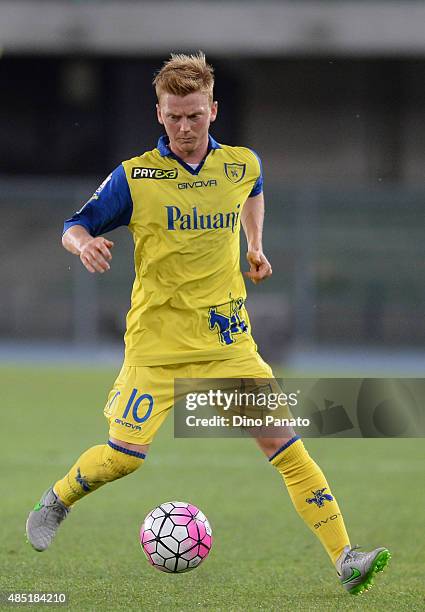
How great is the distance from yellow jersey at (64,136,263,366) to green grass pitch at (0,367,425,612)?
1086 mm

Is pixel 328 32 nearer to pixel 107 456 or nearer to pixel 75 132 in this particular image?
pixel 75 132

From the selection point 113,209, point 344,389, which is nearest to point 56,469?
point 113,209

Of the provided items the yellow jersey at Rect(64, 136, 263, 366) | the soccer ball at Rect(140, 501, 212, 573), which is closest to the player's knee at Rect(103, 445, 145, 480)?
the soccer ball at Rect(140, 501, 212, 573)

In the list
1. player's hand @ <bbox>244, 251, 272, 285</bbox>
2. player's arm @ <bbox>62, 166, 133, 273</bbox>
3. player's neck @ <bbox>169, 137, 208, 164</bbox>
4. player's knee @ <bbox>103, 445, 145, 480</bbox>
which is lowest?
player's knee @ <bbox>103, 445, 145, 480</bbox>

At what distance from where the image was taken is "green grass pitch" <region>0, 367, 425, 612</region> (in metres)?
5.49

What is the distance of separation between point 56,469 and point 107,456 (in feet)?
13.3

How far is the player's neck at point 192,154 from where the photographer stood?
549cm

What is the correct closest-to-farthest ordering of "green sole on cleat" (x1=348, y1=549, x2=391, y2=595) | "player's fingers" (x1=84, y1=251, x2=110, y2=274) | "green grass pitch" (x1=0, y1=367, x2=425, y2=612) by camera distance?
→ "player's fingers" (x1=84, y1=251, x2=110, y2=274)
"green sole on cleat" (x1=348, y1=549, x2=391, y2=595)
"green grass pitch" (x1=0, y1=367, x2=425, y2=612)

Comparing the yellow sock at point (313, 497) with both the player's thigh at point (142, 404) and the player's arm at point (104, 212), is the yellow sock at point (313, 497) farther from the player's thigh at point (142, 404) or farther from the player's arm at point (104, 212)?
the player's arm at point (104, 212)

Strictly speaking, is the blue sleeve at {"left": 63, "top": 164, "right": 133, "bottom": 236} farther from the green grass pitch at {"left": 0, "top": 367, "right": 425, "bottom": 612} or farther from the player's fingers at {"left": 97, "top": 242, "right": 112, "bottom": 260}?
the green grass pitch at {"left": 0, "top": 367, "right": 425, "bottom": 612}

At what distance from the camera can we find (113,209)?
17.8 ft

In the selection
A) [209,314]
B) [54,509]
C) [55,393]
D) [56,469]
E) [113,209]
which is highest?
[113,209]

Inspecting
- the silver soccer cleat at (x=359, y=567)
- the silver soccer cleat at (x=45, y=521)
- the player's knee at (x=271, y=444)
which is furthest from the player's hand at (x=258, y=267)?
the silver soccer cleat at (x=45, y=521)

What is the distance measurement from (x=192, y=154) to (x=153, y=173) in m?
0.21
